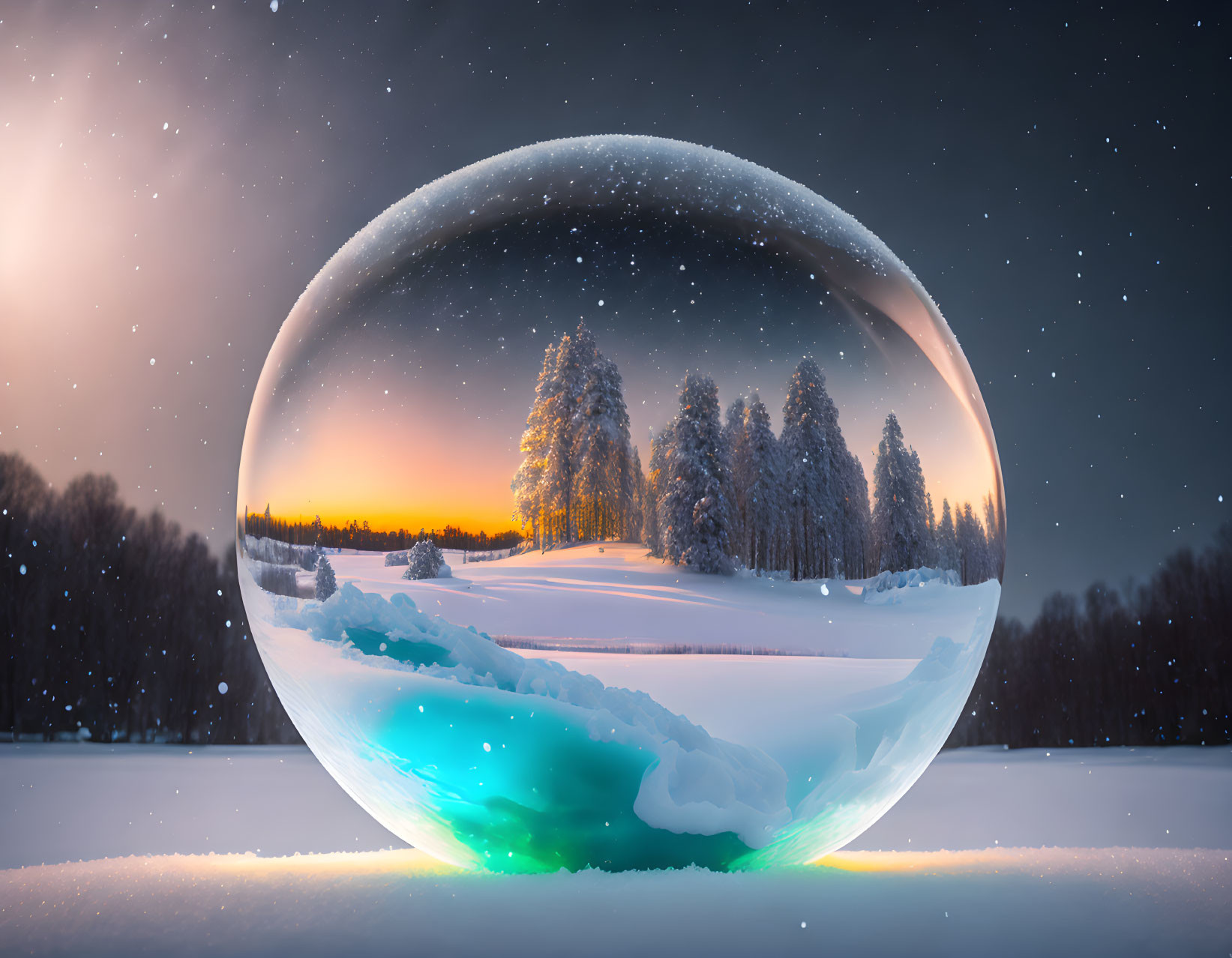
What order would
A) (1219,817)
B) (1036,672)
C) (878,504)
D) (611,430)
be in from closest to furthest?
(611,430)
(878,504)
(1219,817)
(1036,672)

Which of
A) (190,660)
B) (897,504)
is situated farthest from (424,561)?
(190,660)

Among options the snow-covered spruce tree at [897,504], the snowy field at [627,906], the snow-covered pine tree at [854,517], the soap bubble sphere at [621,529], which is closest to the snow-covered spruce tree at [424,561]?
the soap bubble sphere at [621,529]

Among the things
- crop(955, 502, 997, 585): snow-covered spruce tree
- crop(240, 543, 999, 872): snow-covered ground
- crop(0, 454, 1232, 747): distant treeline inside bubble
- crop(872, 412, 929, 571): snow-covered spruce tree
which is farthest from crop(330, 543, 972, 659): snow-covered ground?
crop(0, 454, 1232, 747): distant treeline inside bubble

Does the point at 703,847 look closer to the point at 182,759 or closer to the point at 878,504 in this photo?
the point at 878,504

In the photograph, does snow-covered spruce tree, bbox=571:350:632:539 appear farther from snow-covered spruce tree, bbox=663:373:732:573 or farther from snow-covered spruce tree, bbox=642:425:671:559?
snow-covered spruce tree, bbox=663:373:732:573

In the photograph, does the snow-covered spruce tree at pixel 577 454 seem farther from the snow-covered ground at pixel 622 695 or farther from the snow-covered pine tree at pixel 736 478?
the snow-covered pine tree at pixel 736 478

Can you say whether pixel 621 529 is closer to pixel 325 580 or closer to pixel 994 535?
pixel 325 580

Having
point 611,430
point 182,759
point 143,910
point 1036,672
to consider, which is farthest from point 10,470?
point 1036,672
